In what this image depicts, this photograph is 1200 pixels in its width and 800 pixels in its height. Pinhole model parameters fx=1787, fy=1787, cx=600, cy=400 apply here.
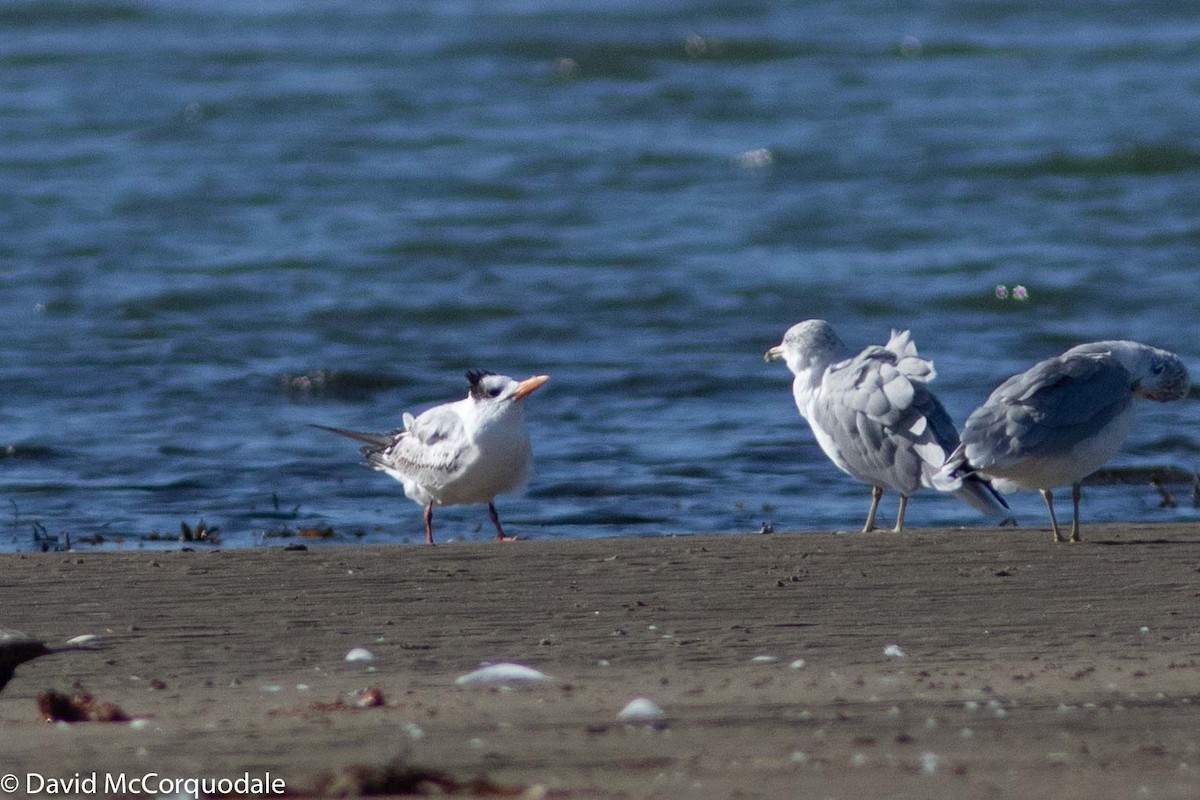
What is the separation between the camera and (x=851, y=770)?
3.59 m

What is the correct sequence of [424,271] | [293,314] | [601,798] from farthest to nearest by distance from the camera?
[424,271]
[293,314]
[601,798]

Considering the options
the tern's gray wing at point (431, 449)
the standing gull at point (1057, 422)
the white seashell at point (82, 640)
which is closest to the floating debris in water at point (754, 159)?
the tern's gray wing at point (431, 449)

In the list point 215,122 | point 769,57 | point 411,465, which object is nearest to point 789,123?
point 769,57

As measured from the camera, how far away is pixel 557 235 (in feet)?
50.5

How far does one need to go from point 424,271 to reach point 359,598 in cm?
891

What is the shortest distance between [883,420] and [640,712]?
2.89m

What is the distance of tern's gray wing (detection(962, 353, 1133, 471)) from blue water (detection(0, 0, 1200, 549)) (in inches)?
43.4

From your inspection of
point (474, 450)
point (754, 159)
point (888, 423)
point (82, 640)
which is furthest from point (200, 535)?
point (754, 159)

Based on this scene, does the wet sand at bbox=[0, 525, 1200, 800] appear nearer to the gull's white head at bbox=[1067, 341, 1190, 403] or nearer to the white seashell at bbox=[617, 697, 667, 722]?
the white seashell at bbox=[617, 697, 667, 722]

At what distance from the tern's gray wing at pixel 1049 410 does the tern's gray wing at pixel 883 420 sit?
27 cm

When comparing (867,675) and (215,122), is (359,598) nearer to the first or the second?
(867,675)

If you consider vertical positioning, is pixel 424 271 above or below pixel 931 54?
below

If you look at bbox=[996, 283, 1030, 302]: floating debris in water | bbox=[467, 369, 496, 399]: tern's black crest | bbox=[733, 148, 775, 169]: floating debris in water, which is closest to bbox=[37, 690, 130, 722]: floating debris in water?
bbox=[467, 369, 496, 399]: tern's black crest

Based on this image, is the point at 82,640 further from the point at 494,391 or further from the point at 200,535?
the point at 494,391
